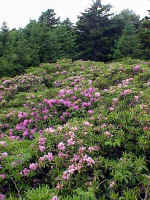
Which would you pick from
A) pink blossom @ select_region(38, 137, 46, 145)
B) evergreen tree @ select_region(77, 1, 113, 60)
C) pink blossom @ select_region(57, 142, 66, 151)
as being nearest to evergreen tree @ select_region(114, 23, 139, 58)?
evergreen tree @ select_region(77, 1, 113, 60)

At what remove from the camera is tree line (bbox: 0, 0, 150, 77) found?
47.6ft

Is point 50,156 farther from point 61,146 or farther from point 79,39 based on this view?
point 79,39

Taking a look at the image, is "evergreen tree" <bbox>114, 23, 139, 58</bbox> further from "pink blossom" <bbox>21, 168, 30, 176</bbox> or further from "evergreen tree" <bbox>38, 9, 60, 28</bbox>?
"pink blossom" <bbox>21, 168, 30, 176</bbox>

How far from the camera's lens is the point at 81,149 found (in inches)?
117

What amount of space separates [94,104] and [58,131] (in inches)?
63.9

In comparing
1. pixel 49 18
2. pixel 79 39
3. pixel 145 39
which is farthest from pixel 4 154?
pixel 49 18

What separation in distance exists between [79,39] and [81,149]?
20.2 metres

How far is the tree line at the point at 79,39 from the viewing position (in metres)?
14.5

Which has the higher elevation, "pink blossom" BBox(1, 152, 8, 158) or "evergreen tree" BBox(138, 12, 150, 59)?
"evergreen tree" BBox(138, 12, 150, 59)

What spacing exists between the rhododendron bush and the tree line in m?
8.47

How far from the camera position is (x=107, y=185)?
2.54 m

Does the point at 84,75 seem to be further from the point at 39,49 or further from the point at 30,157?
the point at 39,49

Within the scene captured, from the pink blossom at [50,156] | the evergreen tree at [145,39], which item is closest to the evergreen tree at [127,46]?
the evergreen tree at [145,39]

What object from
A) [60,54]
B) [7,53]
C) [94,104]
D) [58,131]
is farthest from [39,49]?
[58,131]
